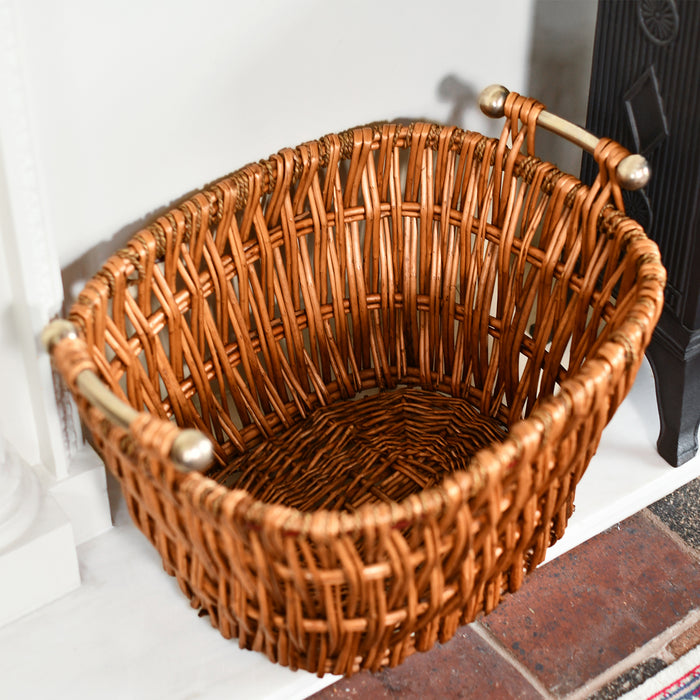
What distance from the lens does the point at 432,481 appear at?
1108 millimetres

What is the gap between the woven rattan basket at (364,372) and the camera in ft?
2.51

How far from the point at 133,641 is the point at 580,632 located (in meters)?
0.49

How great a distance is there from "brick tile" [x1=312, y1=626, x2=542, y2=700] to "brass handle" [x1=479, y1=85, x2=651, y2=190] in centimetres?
53

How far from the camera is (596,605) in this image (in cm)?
108

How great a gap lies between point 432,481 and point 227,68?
52 centimetres

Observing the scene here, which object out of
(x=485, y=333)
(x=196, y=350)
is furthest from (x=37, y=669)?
(x=485, y=333)

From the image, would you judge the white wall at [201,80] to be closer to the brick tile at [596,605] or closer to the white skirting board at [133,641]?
the white skirting board at [133,641]

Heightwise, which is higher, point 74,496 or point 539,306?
point 539,306

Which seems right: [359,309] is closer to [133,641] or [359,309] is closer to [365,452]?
[365,452]

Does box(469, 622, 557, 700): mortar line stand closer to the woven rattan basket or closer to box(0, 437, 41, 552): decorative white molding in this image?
the woven rattan basket

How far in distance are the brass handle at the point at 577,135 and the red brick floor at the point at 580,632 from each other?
44 centimetres

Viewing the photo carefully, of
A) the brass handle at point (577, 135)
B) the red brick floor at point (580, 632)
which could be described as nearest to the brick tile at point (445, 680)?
the red brick floor at point (580, 632)

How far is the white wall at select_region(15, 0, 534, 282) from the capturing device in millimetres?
927

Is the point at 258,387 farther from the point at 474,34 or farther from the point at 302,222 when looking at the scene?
the point at 474,34
